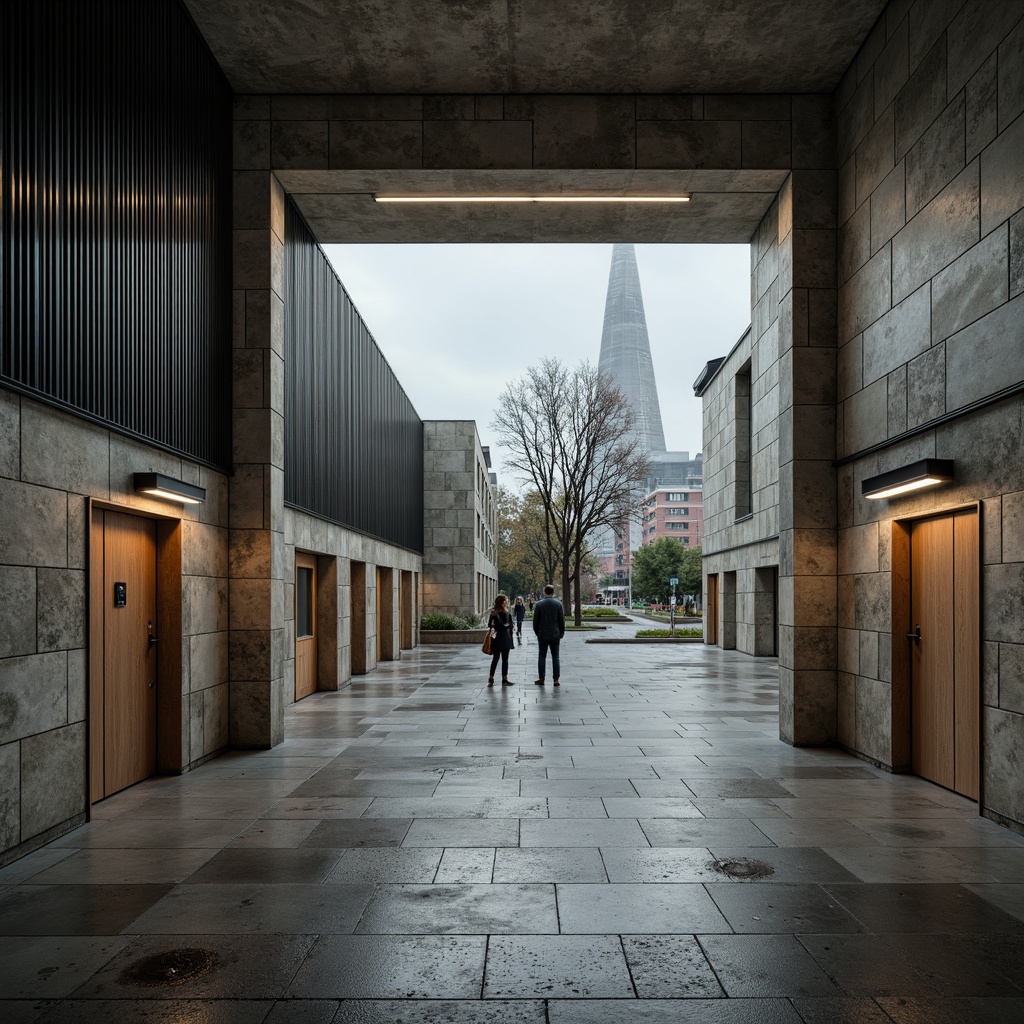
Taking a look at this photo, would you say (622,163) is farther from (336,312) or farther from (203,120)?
(336,312)

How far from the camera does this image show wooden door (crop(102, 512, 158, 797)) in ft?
25.7

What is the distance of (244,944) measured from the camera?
4.68 metres

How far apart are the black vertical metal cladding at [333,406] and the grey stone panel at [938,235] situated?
26.7 feet

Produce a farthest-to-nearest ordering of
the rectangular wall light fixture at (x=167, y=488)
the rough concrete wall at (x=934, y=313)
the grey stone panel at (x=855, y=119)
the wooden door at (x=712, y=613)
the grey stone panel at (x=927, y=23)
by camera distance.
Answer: the wooden door at (x=712, y=613)
the grey stone panel at (x=855, y=119)
the grey stone panel at (x=927, y=23)
the rectangular wall light fixture at (x=167, y=488)
the rough concrete wall at (x=934, y=313)

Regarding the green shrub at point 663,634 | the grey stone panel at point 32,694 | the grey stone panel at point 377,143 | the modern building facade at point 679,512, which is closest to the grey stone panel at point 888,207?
the grey stone panel at point 377,143

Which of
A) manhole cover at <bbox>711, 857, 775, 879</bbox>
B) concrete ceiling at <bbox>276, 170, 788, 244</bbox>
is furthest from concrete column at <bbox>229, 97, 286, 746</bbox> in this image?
manhole cover at <bbox>711, 857, 775, 879</bbox>

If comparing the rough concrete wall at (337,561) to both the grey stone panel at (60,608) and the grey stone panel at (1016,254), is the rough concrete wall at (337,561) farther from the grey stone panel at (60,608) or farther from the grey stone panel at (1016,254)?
the grey stone panel at (1016,254)

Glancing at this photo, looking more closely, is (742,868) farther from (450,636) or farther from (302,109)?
(450,636)

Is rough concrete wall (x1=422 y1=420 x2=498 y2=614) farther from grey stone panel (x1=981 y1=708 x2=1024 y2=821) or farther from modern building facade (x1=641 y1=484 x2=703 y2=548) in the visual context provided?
modern building facade (x1=641 y1=484 x2=703 y2=548)

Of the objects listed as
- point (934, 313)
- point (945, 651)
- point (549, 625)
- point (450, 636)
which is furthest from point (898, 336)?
point (450, 636)

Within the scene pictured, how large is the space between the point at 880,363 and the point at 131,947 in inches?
339

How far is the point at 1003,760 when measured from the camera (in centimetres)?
686

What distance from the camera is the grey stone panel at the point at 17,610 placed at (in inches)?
230

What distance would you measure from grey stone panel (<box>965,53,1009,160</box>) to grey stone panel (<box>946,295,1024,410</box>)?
1.52 metres
